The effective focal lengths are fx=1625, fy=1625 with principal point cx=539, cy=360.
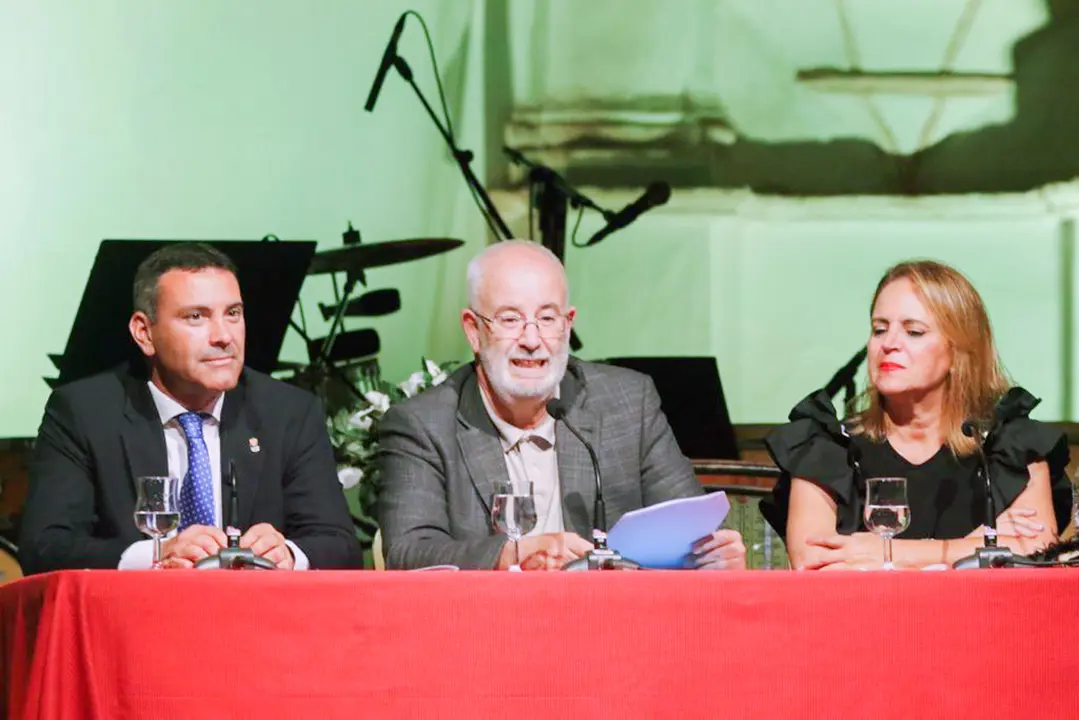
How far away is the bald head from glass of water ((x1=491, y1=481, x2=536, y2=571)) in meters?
0.63

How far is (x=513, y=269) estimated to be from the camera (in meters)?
3.33

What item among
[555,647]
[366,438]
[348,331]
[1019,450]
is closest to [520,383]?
[366,438]

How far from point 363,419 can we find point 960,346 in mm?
1312

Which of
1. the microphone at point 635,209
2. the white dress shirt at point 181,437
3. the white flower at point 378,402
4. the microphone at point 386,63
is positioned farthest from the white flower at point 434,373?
the microphone at point 635,209

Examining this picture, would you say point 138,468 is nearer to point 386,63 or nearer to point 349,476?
point 349,476

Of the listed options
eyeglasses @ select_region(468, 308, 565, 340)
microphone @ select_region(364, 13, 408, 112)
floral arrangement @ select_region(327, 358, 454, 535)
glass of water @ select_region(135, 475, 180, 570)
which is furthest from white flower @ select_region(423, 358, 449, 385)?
microphone @ select_region(364, 13, 408, 112)

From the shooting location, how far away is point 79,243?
222 inches

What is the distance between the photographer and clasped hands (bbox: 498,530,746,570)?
9.28 ft

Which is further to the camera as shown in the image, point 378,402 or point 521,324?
point 378,402

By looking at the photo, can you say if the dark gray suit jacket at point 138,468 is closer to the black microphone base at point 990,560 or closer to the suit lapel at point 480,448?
the suit lapel at point 480,448

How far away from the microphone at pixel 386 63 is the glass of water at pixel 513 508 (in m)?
2.89

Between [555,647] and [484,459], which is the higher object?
[484,459]

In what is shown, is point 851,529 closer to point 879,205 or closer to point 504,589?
point 504,589

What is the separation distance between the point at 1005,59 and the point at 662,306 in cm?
155
